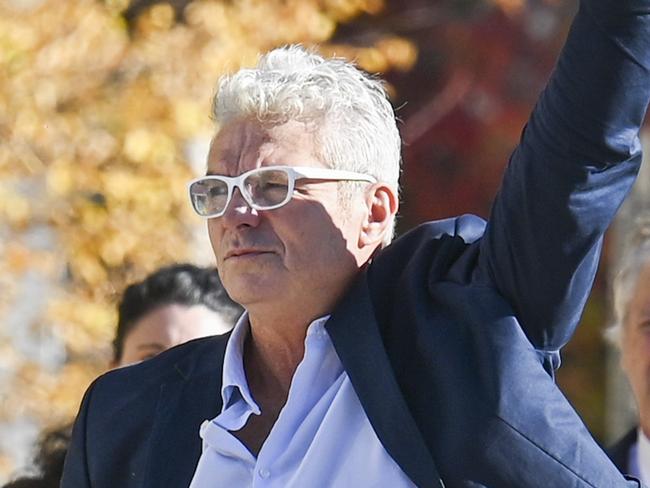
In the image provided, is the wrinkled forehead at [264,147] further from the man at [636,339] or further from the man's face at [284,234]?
the man at [636,339]

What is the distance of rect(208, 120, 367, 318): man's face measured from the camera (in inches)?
97.0

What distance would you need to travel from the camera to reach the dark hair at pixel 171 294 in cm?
413

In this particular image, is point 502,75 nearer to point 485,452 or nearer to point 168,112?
point 168,112

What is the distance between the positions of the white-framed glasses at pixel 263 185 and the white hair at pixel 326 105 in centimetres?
5

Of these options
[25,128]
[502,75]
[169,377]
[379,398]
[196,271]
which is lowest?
[502,75]

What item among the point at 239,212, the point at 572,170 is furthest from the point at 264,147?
the point at 572,170

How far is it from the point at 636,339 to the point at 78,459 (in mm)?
1548

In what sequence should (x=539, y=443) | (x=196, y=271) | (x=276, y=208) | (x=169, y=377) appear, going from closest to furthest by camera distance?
(x=539, y=443) < (x=276, y=208) < (x=169, y=377) < (x=196, y=271)

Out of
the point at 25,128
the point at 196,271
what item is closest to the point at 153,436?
the point at 196,271

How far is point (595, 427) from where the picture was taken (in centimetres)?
878

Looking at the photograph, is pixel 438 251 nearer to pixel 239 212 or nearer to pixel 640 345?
pixel 239 212

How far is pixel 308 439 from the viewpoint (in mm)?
2432

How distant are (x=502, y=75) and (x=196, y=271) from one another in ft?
15.1

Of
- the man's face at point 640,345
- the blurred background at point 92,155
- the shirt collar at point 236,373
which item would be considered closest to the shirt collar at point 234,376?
the shirt collar at point 236,373
